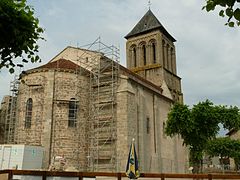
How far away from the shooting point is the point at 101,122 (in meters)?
25.5

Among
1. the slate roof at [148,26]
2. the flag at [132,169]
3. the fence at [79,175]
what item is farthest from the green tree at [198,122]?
the slate roof at [148,26]

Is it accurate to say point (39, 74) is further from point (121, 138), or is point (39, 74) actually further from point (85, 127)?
point (121, 138)

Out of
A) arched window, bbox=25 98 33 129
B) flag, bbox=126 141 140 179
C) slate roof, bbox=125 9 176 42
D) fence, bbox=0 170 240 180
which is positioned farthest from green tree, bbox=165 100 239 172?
slate roof, bbox=125 9 176 42

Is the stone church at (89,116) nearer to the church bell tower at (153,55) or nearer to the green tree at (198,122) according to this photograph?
the green tree at (198,122)

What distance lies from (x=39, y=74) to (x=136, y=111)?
8767 mm

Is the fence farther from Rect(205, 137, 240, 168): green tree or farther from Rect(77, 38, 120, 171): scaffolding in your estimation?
Rect(205, 137, 240, 168): green tree

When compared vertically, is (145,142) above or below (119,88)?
below

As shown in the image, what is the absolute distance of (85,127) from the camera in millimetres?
25609

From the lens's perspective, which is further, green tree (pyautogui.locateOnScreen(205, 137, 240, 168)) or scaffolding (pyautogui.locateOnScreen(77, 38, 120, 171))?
green tree (pyautogui.locateOnScreen(205, 137, 240, 168))

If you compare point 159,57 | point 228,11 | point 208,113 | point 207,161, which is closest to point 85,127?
point 208,113

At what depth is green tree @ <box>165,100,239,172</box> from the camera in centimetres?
2406

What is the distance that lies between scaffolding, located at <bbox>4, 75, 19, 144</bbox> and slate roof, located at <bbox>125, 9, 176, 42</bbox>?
764 inches

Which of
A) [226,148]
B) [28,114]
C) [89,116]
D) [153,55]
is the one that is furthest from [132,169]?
[226,148]

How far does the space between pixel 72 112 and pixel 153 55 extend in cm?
1830
